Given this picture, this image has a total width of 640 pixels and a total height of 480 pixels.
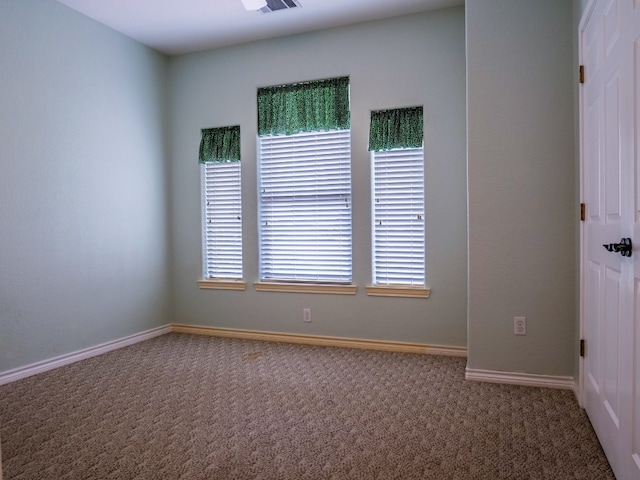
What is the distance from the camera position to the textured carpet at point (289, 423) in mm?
1990

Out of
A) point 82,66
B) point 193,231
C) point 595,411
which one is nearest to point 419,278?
point 595,411

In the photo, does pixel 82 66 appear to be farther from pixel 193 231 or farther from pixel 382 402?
pixel 382 402

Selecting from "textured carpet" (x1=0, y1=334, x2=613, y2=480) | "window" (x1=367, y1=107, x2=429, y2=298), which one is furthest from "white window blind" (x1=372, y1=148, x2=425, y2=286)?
"textured carpet" (x1=0, y1=334, x2=613, y2=480)

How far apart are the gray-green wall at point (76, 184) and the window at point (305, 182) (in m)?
1.12

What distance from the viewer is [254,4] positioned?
3.40 meters

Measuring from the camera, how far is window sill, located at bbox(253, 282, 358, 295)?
3990 mm

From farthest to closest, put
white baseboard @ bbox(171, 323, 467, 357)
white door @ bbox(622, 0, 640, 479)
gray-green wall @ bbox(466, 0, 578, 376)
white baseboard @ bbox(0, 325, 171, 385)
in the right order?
1. white baseboard @ bbox(171, 323, 467, 357)
2. white baseboard @ bbox(0, 325, 171, 385)
3. gray-green wall @ bbox(466, 0, 578, 376)
4. white door @ bbox(622, 0, 640, 479)

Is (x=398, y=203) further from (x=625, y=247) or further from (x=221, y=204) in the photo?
(x=625, y=247)

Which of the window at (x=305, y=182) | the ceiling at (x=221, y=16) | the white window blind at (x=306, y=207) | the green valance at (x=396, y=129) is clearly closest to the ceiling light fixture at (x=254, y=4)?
the ceiling at (x=221, y=16)

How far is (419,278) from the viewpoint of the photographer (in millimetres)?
3805

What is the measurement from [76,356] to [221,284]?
4.47 ft

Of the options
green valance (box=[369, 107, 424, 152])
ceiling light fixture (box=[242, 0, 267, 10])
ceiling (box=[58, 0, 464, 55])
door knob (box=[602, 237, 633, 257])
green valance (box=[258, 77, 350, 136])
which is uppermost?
ceiling (box=[58, 0, 464, 55])

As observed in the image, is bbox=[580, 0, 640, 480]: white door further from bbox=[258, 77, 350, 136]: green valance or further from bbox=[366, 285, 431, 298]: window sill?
bbox=[258, 77, 350, 136]: green valance

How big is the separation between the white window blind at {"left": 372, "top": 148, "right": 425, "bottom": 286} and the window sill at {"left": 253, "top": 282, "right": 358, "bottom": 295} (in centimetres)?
26
